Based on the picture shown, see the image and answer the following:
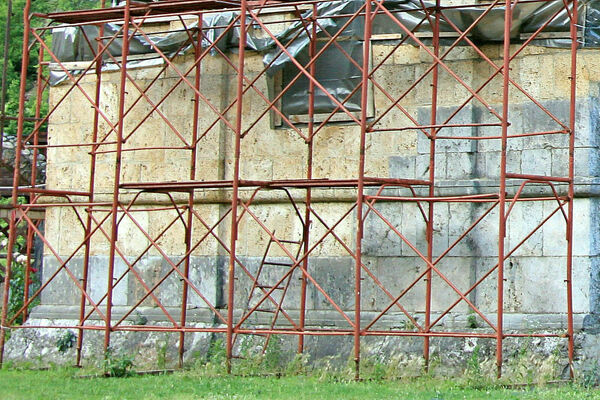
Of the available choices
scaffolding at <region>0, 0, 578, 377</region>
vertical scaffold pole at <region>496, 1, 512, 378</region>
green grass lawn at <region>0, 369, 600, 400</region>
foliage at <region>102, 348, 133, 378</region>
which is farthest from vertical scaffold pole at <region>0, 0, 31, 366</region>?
vertical scaffold pole at <region>496, 1, 512, 378</region>

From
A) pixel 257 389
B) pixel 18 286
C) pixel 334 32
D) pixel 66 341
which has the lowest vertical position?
pixel 257 389

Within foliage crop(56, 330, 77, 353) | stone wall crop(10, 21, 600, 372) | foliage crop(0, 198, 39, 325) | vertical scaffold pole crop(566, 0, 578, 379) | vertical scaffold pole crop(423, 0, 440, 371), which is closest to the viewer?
vertical scaffold pole crop(566, 0, 578, 379)

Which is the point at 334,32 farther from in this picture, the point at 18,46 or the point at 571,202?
the point at 18,46

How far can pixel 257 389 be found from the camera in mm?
13305

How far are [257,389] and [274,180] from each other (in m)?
3.69

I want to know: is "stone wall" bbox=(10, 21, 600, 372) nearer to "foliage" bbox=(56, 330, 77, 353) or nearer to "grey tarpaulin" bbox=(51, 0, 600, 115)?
"grey tarpaulin" bbox=(51, 0, 600, 115)

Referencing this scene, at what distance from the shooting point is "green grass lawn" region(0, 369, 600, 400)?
12664 mm

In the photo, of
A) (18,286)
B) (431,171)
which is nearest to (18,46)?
(18,286)

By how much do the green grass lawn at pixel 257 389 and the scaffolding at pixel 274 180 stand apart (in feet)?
1.85

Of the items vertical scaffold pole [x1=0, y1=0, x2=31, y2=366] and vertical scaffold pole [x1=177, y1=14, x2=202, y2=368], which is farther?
vertical scaffold pole [x1=0, y1=0, x2=31, y2=366]

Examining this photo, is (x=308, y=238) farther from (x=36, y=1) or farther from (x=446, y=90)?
(x=36, y=1)

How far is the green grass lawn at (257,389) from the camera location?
1266cm

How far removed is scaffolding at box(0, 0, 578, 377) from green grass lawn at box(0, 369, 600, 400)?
1.85 feet

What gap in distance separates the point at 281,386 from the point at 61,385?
256 centimetres
